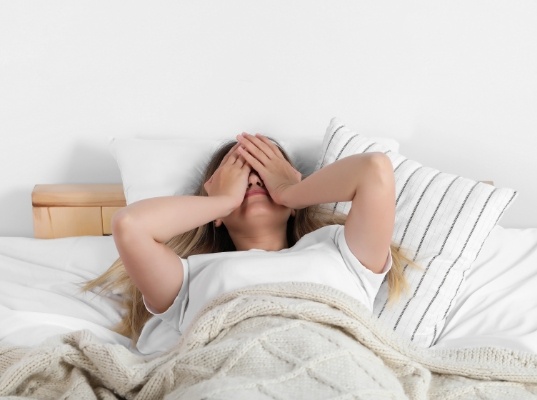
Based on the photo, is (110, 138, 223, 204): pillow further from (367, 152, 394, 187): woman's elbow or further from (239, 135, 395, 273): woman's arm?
(367, 152, 394, 187): woman's elbow

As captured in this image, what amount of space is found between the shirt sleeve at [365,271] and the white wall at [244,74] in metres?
0.58

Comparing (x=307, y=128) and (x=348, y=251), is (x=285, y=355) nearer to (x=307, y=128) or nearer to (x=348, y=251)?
(x=348, y=251)

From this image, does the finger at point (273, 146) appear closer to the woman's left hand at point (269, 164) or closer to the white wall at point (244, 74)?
the woman's left hand at point (269, 164)

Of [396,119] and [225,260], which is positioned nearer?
[225,260]

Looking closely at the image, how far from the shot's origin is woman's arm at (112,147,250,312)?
59.4 inches

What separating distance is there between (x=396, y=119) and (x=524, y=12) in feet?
1.29

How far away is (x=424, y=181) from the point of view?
1759 millimetres

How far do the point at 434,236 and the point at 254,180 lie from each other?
0.36m

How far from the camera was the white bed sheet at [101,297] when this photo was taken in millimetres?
1592

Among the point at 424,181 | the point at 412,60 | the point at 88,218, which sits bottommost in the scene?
the point at 88,218

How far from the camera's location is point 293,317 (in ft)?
4.53

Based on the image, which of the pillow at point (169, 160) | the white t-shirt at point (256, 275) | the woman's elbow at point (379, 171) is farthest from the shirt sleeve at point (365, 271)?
the pillow at point (169, 160)

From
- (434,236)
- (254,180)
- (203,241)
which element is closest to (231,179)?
(254,180)

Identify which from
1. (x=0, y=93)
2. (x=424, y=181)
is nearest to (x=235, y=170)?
(x=424, y=181)
